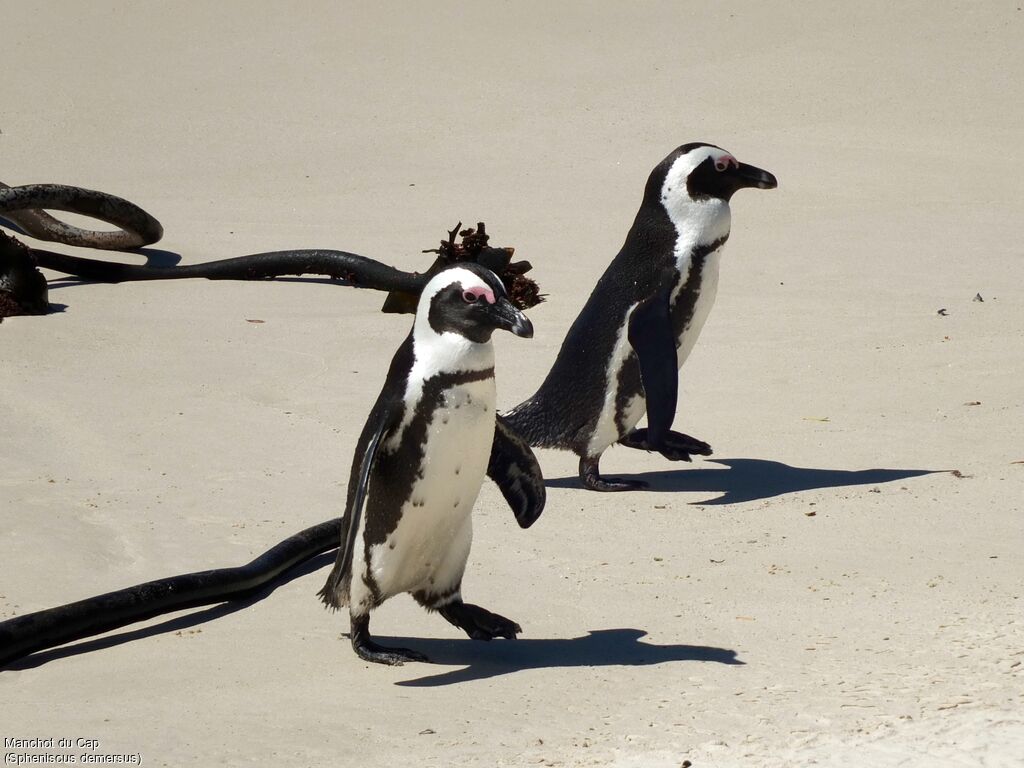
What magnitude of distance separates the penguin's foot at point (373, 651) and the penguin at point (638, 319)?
1.81m

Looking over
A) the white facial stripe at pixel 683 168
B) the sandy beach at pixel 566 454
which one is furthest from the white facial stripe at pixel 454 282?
the white facial stripe at pixel 683 168

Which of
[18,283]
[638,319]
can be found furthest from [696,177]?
[18,283]

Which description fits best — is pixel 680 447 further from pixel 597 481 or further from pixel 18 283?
pixel 18 283

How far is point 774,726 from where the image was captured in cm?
311

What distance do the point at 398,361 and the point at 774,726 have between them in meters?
1.33

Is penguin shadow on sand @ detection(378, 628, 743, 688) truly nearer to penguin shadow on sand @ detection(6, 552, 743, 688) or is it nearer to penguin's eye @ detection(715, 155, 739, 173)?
penguin shadow on sand @ detection(6, 552, 743, 688)

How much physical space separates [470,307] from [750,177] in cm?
245

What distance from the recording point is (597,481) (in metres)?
5.50

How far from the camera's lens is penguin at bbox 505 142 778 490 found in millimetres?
5582

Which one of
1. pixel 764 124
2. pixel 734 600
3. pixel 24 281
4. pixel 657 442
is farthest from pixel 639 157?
pixel 734 600

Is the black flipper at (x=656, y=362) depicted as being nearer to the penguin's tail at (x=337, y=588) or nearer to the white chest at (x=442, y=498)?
the white chest at (x=442, y=498)

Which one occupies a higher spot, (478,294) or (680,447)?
(478,294)

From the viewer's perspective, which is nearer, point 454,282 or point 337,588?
point 454,282

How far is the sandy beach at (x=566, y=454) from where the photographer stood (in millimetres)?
3291
